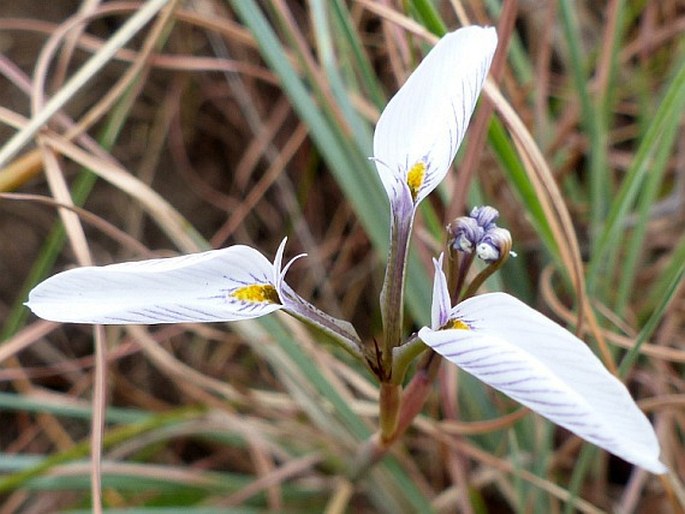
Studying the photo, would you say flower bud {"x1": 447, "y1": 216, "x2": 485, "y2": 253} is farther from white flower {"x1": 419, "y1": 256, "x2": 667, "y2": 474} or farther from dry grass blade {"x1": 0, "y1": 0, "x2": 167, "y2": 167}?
dry grass blade {"x1": 0, "y1": 0, "x2": 167, "y2": 167}

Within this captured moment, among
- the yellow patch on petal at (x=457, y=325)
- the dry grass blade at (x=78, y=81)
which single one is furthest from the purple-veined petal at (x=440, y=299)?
the dry grass blade at (x=78, y=81)

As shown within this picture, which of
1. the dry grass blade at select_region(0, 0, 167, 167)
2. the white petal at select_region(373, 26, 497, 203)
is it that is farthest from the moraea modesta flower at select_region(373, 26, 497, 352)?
the dry grass blade at select_region(0, 0, 167, 167)

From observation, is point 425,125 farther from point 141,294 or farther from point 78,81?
point 78,81

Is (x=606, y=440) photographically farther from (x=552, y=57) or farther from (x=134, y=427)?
(x=552, y=57)

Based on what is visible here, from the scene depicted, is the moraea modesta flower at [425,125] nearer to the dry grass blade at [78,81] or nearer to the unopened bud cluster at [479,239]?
the unopened bud cluster at [479,239]

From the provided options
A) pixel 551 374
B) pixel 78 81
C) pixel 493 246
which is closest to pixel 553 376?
pixel 551 374

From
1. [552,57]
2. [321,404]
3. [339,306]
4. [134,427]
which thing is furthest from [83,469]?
[552,57]
